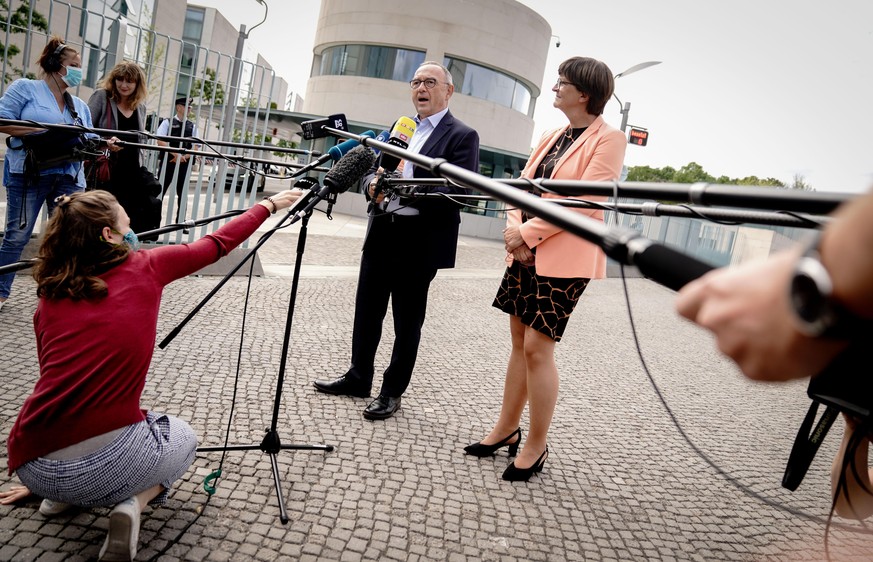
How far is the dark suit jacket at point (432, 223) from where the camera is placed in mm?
3887

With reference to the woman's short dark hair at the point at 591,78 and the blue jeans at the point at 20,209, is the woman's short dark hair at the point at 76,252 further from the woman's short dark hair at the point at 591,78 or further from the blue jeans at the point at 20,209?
the blue jeans at the point at 20,209

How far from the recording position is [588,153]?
3.12 metres

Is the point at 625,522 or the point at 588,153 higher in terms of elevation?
the point at 588,153

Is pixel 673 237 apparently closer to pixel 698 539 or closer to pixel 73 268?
pixel 698 539

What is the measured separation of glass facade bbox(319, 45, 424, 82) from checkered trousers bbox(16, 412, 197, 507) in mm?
26739

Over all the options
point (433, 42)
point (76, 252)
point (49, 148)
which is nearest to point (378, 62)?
point (433, 42)

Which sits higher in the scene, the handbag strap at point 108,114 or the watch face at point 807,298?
the handbag strap at point 108,114

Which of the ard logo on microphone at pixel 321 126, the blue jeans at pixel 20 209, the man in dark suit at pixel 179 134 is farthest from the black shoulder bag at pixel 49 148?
the ard logo on microphone at pixel 321 126

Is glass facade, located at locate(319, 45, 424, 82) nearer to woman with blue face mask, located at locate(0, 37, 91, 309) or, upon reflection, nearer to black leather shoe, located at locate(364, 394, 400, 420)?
woman with blue face mask, located at locate(0, 37, 91, 309)

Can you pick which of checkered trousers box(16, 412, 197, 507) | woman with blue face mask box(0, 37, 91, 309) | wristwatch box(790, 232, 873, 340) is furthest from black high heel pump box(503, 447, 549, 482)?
woman with blue face mask box(0, 37, 91, 309)

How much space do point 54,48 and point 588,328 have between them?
6657 millimetres

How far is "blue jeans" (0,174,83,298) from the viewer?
15.9 ft

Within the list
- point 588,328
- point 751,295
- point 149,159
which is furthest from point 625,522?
point 149,159

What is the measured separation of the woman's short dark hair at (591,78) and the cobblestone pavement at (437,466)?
5.82ft
